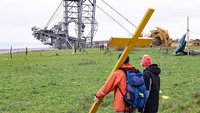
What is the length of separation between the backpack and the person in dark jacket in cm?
100

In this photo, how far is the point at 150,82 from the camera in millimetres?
8883

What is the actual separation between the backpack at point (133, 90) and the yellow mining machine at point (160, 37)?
6236 centimetres

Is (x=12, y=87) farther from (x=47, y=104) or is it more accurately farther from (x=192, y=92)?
(x=192, y=92)

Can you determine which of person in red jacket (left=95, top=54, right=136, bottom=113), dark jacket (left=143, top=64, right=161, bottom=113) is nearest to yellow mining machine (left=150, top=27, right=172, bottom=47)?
dark jacket (left=143, top=64, right=161, bottom=113)

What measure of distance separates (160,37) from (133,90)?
2472 inches

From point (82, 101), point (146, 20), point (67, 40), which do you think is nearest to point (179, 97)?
point (82, 101)

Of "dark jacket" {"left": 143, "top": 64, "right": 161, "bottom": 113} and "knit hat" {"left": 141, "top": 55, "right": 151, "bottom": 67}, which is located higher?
"knit hat" {"left": 141, "top": 55, "right": 151, "bottom": 67}

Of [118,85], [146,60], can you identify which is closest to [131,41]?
[118,85]

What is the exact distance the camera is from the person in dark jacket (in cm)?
888

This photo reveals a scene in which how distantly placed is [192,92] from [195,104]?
1.92 metres

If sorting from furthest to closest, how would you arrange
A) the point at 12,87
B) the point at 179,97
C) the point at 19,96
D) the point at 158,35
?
1. the point at 158,35
2. the point at 12,87
3. the point at 19,96
4. the point at 179,97

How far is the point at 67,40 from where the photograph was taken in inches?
3526

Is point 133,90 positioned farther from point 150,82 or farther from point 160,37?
point 160,37

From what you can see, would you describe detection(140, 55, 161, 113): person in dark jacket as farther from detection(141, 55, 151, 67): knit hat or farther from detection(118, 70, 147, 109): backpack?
detection(118, 70, 147, 109): backpack
